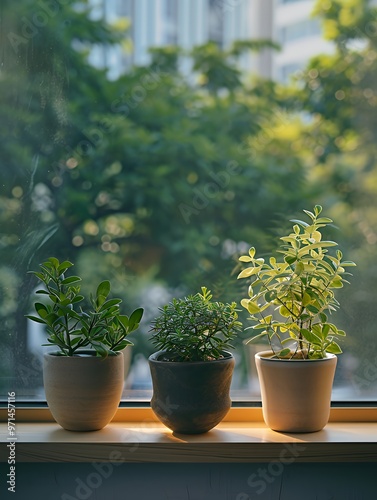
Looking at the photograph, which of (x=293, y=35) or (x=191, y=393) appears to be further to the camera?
(x=293, y=35)

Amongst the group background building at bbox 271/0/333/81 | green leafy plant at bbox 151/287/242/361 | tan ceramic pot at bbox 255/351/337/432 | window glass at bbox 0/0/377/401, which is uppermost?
background building at bbox 271/0/333/81

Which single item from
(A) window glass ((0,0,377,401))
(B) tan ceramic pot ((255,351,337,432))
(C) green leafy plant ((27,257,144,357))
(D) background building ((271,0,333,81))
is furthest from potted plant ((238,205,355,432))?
(D) background building ((271,0,333,81))

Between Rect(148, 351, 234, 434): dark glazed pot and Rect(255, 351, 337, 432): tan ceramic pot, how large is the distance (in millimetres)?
83

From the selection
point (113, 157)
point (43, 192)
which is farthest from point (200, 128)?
point (43, 192)

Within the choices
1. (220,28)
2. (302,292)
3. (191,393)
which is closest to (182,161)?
(220,28)

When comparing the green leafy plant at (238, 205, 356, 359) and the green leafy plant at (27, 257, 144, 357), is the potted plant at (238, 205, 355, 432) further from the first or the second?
the green leafy plant at (27, 257, 144, 357)

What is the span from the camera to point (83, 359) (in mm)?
1258

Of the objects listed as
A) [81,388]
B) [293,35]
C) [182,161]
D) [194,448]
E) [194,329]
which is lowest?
[194,448]

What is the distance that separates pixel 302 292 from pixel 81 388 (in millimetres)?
464

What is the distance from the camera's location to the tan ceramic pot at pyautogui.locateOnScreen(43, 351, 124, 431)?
1.26 m

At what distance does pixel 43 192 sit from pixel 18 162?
0.28 ft

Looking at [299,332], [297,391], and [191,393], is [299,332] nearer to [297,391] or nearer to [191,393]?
[297,391]

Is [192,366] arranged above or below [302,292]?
below

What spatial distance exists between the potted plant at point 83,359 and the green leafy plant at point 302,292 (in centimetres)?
26
